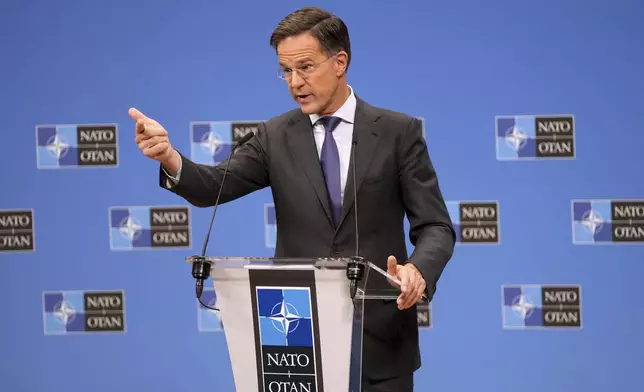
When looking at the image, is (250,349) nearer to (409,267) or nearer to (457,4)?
(409,267)

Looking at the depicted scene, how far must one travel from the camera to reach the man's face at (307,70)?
228 centimetres

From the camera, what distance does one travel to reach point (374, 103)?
4.00 m

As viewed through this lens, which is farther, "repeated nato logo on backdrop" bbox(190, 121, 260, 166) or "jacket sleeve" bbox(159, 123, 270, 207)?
"repeated nato logo on backdrop" bbox(190, 121, 260, 166)

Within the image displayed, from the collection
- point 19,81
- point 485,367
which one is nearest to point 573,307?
point 485,367

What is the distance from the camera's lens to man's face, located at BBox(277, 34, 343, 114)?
2.28 m

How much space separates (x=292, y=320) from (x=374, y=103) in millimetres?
2196

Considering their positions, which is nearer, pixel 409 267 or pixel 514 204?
pixel 409 267

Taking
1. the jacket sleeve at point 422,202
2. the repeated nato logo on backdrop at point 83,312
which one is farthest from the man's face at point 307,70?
the repeated nato logo on backdrop at point 83,312

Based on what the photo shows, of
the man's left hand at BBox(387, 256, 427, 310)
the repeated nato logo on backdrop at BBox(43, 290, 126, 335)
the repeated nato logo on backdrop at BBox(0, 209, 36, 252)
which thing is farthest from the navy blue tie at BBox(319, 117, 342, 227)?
the repeated nato logo on backdrop at BBox(0, 209, 36, 252)

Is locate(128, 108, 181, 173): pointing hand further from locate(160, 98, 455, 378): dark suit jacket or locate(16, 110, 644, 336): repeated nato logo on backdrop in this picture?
locate(16, 110, 644, 336): repeated nato logo on backdrop

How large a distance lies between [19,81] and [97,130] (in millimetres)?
432

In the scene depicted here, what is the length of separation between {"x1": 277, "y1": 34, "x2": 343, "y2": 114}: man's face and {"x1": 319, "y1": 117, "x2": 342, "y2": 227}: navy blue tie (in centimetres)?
9

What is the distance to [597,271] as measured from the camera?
395cm

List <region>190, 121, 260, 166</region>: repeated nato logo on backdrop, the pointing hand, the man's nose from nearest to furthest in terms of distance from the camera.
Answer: the pointing hand
the man's nose
<region>190, 121, 260, 166</region>: repeated nato logo on backdrop
